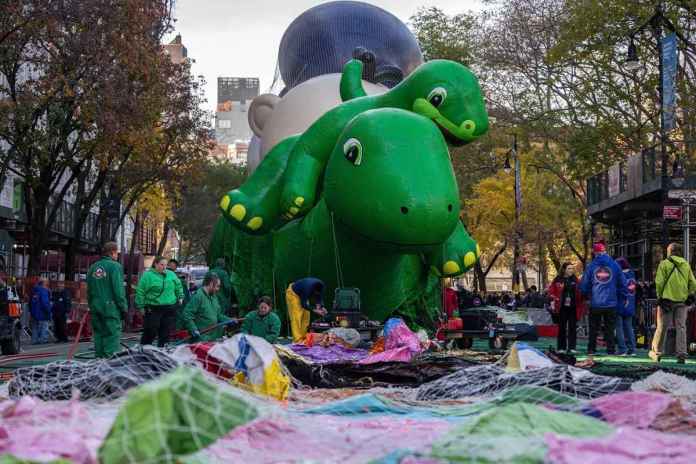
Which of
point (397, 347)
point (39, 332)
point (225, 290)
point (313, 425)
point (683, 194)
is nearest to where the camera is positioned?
point (313, 425)

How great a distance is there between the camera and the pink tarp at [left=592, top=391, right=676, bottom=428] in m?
5.27

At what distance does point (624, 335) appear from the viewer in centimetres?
1744

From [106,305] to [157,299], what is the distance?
1644 millimetres

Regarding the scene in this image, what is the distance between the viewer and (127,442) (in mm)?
3826

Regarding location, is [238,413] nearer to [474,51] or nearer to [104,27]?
[104,27]

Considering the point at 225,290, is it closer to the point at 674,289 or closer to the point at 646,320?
the point at 674,289

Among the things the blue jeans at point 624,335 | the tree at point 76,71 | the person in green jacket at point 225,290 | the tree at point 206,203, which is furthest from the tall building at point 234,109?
the blue jeans at point 624,335

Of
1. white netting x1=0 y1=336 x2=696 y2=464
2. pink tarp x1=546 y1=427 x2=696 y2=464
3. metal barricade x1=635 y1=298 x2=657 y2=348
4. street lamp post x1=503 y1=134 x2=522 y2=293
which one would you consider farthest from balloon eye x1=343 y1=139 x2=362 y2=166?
street lamp post x1=503 y1=134 x2=522 y2=293

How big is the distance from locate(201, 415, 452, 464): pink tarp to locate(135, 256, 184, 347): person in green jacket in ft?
32.0

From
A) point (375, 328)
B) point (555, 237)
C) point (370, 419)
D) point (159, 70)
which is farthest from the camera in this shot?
A: point (555, 237)

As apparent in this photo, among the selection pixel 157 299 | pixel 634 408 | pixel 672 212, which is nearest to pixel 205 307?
pixel 157 299

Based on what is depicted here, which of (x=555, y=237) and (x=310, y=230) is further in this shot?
(x=555, y=237)

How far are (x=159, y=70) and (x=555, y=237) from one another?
26.5 metres

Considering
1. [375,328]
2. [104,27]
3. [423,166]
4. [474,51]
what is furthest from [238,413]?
[474,51]
